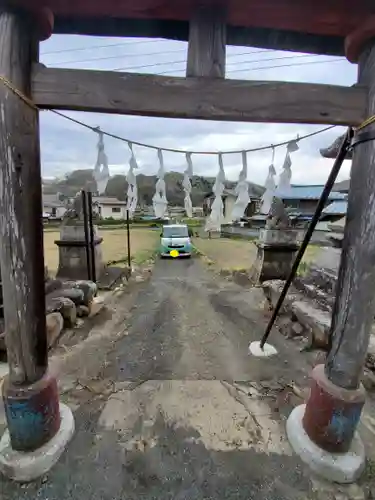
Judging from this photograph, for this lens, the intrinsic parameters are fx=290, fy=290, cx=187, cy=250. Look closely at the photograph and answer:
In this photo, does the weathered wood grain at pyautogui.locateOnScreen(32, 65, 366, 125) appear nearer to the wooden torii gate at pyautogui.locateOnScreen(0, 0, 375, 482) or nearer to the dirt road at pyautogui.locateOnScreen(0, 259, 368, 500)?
the wooden torii gate at pyautogui.locateOnScreen(0, 0, 375, 482)

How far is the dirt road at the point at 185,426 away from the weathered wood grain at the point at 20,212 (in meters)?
0.87

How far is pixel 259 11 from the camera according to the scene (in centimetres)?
211

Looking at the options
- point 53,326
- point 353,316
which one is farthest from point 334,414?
point 53,326

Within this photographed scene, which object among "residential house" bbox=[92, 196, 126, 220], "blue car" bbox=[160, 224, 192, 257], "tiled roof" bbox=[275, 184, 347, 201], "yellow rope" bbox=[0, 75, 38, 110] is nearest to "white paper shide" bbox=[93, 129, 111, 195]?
"yellow rope" bbox=[0, 75, 38, 110]

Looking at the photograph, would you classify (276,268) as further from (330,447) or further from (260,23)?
(260,23)

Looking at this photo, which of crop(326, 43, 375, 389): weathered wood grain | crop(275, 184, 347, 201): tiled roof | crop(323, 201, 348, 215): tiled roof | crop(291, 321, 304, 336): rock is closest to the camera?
crop(326, 43, 375, 389): weathered wood grain

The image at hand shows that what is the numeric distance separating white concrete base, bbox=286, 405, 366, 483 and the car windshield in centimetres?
1244

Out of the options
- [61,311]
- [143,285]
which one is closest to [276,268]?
[143,285]

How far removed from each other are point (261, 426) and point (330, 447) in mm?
644

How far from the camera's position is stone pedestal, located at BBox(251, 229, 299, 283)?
26.7ft

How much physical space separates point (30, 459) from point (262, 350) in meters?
3.20

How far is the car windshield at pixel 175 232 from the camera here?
Answer: 14801 mm

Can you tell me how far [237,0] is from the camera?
6.61 ft

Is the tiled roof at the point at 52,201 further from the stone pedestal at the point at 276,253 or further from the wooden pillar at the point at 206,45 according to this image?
the wooden pillar at the point at 206,45
